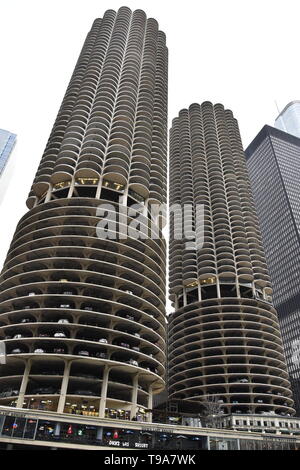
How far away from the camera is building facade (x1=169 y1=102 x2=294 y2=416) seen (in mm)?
101812

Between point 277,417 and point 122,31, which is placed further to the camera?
point 122,31

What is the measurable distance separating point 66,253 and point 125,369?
25007 millimetres

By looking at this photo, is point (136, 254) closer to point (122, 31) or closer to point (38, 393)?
point (38, 393)

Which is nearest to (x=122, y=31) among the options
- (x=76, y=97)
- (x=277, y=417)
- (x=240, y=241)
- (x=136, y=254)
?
(x=76, y=97)

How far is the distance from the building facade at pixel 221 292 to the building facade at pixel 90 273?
32.0 m

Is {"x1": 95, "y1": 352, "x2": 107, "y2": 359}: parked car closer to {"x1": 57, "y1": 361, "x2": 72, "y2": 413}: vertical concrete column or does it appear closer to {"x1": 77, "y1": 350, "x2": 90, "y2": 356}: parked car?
{"x1": 77, "y1": 350, "x2": 90, "y2": 356}: parked car

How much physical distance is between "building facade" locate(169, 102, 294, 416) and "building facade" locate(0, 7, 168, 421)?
105 ft

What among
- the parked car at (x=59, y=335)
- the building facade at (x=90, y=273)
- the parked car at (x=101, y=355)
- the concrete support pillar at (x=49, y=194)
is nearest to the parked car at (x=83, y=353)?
the building facade at (x=90, y=273)

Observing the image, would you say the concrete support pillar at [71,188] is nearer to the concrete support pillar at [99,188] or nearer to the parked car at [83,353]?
the concrete support pillar at [99,188]

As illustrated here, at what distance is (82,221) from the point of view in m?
78.0

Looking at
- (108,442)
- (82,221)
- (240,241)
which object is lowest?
(108,442)

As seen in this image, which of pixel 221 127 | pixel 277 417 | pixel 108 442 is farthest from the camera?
pixel 221 127

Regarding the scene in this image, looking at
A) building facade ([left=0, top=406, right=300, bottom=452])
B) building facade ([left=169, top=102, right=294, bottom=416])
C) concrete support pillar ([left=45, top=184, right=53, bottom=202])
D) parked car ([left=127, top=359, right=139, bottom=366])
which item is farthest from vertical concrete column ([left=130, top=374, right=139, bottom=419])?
concrete support pillar ([left=45, top=184, right=53, bottom=202])

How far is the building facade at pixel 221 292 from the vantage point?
101812mm
